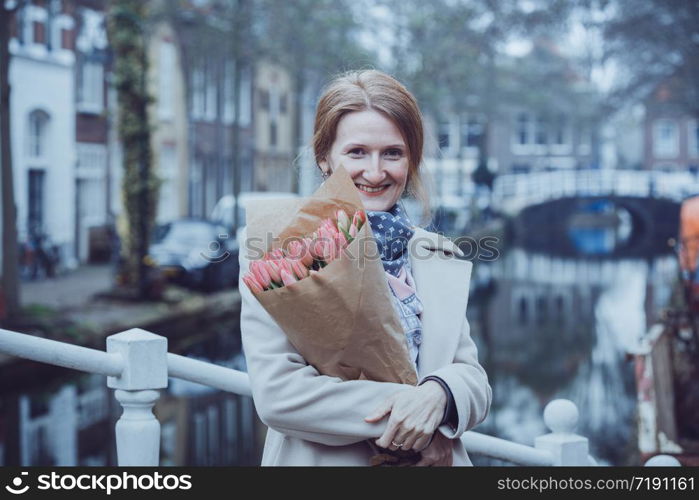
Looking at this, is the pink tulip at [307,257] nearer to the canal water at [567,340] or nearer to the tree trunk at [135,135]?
the canal water at [567,340]

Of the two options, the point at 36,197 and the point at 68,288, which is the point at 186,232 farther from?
the point at 36,197

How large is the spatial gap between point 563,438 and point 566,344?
11844 millimetres

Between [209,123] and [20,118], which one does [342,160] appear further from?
[209,123]

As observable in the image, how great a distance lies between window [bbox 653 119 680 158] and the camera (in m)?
65.1

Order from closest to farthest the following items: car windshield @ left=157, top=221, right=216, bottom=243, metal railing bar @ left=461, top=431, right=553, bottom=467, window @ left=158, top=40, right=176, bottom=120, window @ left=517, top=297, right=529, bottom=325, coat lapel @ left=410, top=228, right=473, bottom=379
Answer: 1. coat lapel @ left=410, top=228, right=473, bottom=379
2. metal railing bar @ left=461, top=431, right=553, bottom=467
3. window @ left=517, top=297, right=529, bottom=325
4. car windshield @ left=157, top=221, right=216, bottom=243
5. window @ left=158, top=40, right=176, bottom=120

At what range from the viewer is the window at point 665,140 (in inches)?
2564

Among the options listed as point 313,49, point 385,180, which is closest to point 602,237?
point 313,49

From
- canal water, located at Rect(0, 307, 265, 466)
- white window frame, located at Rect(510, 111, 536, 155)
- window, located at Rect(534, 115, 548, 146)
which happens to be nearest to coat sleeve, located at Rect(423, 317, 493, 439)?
canal water, located at Rect(0, 307, 265, 466)

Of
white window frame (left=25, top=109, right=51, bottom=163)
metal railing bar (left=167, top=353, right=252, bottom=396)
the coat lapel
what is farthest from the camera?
white window frame (left=25, top=109, right=51, bottom=163)

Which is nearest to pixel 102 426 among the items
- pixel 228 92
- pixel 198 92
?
pixel 198 92

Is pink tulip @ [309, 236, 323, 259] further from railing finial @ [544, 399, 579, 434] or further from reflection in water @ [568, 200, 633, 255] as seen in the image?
reflection in water @ [568, 200, 633, 255]

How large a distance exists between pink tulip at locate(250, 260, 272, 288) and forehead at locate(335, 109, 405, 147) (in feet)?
1.24

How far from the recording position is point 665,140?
65.7 m

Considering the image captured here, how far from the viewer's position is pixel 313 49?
2500cm
